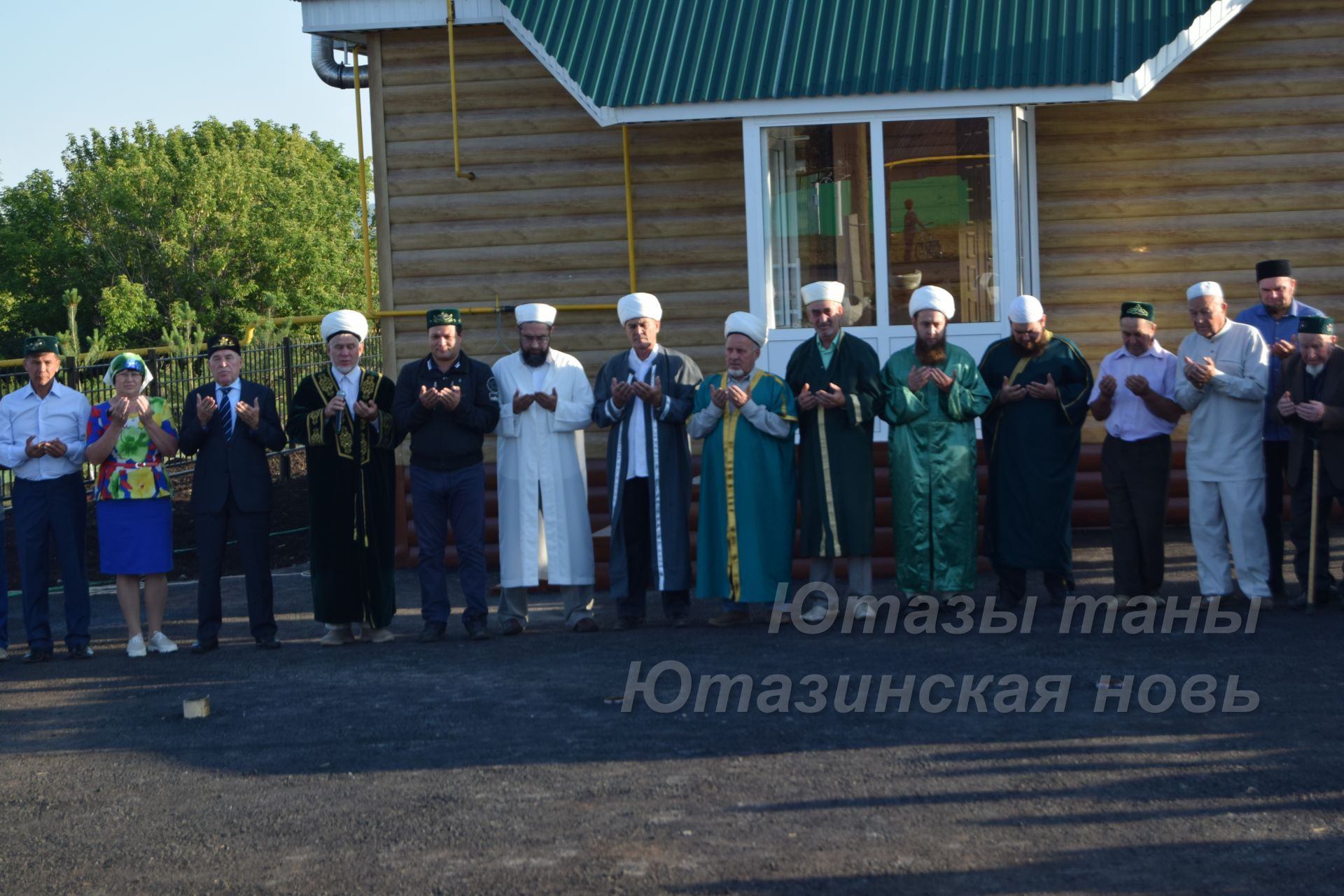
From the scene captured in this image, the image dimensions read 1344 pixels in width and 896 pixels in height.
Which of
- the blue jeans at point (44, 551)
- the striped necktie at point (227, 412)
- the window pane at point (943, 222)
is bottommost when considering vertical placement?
the blue jeans at point (44, 551)

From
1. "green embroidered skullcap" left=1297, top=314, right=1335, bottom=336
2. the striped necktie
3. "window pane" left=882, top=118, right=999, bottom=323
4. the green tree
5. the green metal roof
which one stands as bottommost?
the striped necktie

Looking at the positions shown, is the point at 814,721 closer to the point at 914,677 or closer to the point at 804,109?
the point at 914,677

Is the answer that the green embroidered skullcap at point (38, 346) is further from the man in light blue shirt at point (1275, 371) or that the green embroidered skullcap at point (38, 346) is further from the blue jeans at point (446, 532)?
the man in light blue shirt at point (1275, 371)

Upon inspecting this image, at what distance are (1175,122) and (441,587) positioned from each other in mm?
6625

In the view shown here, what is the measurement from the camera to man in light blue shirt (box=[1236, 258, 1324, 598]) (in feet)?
28.8

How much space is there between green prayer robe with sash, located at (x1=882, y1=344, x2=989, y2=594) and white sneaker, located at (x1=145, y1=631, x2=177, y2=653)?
4125mm

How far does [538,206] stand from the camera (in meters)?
12.3

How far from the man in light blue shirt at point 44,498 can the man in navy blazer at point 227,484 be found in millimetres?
623

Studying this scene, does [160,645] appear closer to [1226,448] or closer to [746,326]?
[746,326]

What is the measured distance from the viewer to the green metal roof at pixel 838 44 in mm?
10906

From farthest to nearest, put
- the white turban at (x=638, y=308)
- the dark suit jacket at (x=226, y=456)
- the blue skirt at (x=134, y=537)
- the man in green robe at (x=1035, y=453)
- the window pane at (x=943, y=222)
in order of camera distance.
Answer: the window pane at (x=943, y=222) < the white turban at (x=638, y=308) < the man in green robe at (x=1035, y=453) < the dark suit jacket at (x=226, y=456) < the blue skirt at (x=134, y=537)

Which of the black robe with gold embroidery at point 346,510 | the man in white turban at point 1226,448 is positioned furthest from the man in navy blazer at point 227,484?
the man in white turban at point 1226,448

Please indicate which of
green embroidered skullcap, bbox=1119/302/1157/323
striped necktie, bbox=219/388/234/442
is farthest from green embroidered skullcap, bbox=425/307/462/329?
green embroidered skullcap, bbox=1119/302/1157/323

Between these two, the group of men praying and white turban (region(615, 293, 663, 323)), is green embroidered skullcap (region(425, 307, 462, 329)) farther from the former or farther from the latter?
white turban (region(615, 293, 663, 323))
